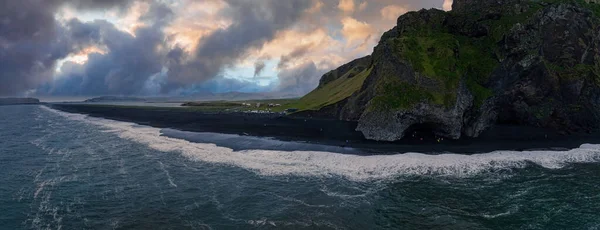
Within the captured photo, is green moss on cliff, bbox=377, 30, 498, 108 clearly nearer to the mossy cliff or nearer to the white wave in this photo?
the mossy cliff

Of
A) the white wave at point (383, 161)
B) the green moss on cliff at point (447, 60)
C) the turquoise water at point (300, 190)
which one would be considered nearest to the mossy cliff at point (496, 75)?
the green moss on cliff at point (447, 60)

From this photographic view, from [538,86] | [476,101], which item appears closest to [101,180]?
[476,101]

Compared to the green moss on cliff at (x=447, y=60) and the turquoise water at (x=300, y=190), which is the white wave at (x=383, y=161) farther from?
the green moss on cliff at (x=447, y=60)

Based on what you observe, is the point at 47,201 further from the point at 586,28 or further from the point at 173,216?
the point at 586,28

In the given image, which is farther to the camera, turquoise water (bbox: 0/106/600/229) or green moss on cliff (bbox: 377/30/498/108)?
green moss on cliff (bbox: 377/30/498/108)

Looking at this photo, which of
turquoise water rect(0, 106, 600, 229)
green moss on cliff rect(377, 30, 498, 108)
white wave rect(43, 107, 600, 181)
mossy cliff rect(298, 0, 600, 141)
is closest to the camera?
turquoise water rect(0, 106, 600, 229)

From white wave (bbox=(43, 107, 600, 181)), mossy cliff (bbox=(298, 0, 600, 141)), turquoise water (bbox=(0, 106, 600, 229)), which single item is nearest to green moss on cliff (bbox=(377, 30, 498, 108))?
mossy cliff (bbox=(298, 0, 600, 141))

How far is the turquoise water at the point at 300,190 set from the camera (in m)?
34.6

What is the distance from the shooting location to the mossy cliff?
3317 inches

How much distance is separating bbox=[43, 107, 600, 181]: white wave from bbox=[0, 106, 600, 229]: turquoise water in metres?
0.18

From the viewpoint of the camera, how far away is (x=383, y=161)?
5844 cm

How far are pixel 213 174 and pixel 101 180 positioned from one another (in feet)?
54.7

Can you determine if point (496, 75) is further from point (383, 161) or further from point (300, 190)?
point (300, 190)

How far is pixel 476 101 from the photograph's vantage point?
88.1m
